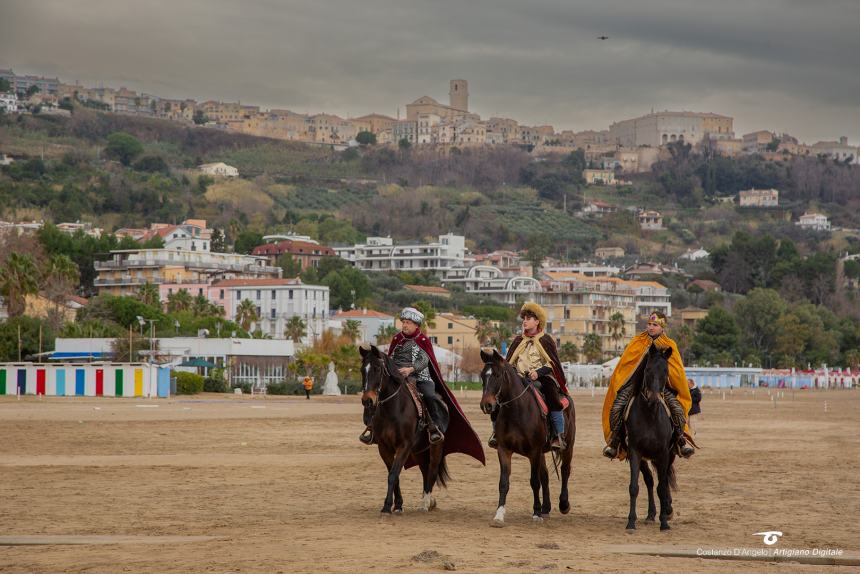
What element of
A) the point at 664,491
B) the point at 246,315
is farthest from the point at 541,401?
the point at 246,315

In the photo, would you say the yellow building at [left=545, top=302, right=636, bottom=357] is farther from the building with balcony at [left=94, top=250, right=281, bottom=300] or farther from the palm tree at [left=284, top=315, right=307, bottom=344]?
the palm tree at [left=284, top=315, right=307, bottom=344]

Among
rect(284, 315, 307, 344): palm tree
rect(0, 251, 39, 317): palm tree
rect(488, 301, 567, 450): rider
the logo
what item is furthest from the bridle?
rect(284, 315, 307, 344): palm tree

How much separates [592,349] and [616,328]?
13.0 m

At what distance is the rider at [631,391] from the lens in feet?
57.8

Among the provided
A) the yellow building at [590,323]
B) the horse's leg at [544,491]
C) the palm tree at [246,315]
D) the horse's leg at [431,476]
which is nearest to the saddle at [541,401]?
the horse's leg at [544,491]

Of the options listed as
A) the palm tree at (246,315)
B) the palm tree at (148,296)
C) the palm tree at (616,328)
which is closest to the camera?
the palm tree at (148,296)

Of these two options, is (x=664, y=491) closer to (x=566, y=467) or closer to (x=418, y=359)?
(x=566, y=467)

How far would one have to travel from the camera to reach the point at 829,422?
179 feet

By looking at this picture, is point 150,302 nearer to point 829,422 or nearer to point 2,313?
point 2,313

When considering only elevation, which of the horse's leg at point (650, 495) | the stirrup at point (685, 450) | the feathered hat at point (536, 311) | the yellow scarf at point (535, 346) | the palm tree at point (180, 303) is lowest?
the horse's leg at point (650, 495)

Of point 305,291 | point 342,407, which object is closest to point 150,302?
point 305,291

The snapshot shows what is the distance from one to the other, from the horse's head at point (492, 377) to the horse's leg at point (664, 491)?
209cm

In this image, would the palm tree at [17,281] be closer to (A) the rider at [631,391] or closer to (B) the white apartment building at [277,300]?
(B) the white apartment building at [277,300]

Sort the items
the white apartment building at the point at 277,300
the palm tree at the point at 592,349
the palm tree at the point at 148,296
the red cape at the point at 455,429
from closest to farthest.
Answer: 1. the red cape at the point at 455,429
2. the palm tree at the point at 148,296
3. the white apartment building at the point at 277,300
4. the palm tree at the point at 592,349
